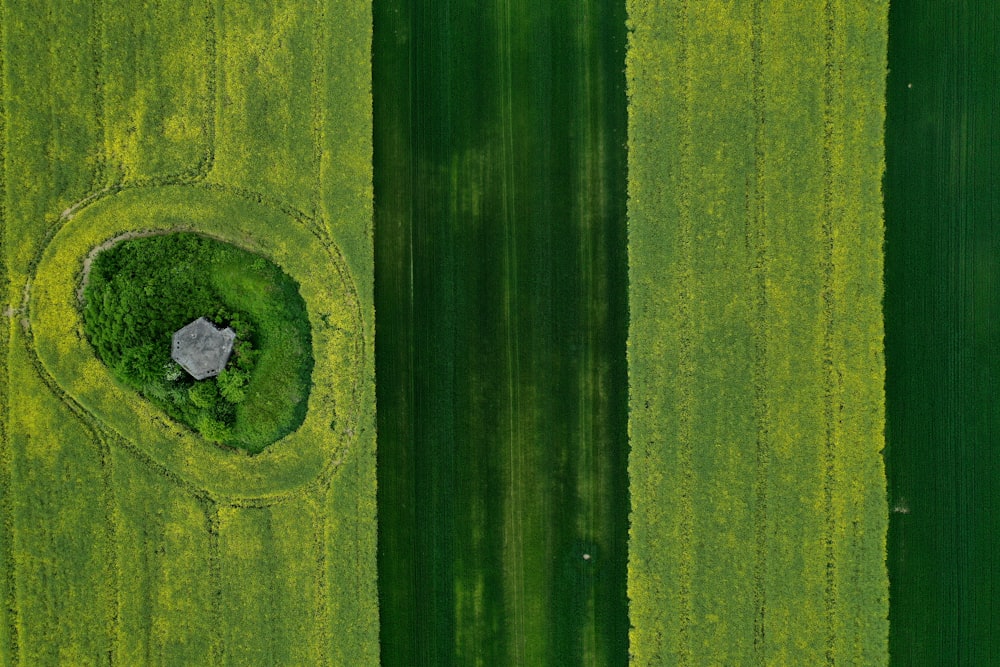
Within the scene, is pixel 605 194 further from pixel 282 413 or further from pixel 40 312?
pixel 40 312

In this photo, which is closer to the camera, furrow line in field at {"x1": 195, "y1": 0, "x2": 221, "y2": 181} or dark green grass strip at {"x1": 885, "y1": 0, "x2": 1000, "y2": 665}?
dark green grass strip at {"x1": 885, "y1": 0, "x2": 1000, "y2": 665}

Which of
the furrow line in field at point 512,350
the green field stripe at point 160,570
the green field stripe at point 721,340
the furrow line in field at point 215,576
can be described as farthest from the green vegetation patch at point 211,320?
the green field stripe at point 721,340

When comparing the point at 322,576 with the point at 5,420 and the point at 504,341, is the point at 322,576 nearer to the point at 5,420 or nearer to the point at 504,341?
the point at 504,341

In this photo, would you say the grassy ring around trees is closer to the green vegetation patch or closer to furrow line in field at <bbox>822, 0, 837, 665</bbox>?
the green vegetation patch

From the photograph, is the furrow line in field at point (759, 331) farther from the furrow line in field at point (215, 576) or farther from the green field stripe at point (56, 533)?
the green field stripe at point (56, 533)

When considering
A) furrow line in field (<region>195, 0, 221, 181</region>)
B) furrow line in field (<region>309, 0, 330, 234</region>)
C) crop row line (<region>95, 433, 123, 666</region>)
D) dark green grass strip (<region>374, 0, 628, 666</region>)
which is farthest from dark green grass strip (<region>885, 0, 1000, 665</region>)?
crop row line (<region>95, 433, 123, 666</region>)

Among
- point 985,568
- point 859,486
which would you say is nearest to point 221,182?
point 859,486


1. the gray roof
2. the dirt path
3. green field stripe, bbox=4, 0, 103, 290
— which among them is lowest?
the gray roof

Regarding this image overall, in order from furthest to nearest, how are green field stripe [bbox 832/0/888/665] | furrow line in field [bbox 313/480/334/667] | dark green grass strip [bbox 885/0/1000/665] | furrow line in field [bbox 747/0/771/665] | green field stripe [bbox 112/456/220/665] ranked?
green field stripe [bbox 112/456/220/665]
furrow line in field [bbox 313/480/334/667]
dark green grass strip [bbox 885/0/1000/665]
furrow line in field [bbox 747/0/771/665]
green field stripe [bbox 832/0/888/665]
